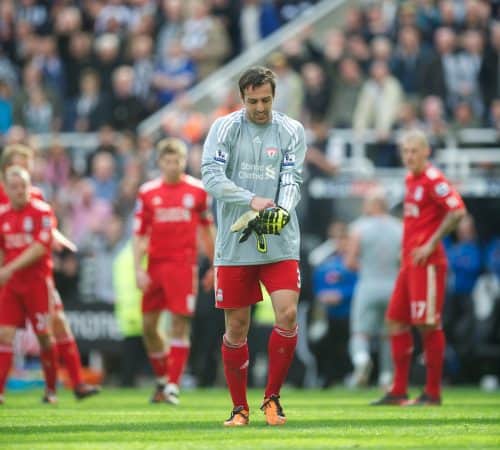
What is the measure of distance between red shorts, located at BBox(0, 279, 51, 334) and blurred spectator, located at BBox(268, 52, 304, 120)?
8401mm

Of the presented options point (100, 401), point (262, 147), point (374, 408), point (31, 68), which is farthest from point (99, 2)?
point (262, 147)

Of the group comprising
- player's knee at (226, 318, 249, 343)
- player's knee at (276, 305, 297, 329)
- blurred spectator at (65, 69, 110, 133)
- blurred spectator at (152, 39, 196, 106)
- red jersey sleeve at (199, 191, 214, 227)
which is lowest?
player's knee at (226, 318, 249, 343)

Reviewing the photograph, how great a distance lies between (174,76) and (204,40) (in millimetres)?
855

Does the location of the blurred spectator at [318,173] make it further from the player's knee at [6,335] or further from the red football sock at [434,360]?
the player's knee at [6,335]

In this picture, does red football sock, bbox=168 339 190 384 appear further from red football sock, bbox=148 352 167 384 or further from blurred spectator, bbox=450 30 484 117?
blurred spectator, bbox=450 30 484 117

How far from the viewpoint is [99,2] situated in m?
25.8

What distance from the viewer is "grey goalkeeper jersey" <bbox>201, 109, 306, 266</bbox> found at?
9969mm

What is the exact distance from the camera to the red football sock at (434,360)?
43.4ft

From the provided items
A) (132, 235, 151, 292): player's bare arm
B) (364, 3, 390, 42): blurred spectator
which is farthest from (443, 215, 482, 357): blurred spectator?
(132, 235, 151, 292): player's bare arm

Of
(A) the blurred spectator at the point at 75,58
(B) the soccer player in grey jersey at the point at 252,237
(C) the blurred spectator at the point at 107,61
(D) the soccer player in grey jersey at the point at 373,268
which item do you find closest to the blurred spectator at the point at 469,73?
(D) the soccer player in grey jersey at the point at 373,268

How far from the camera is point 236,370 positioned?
1015 cm

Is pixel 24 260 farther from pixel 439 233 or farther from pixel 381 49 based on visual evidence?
pixel 381 49

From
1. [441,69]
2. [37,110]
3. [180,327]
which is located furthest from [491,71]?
[180,327]

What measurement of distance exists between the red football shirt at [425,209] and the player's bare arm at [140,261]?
2.53 meters
